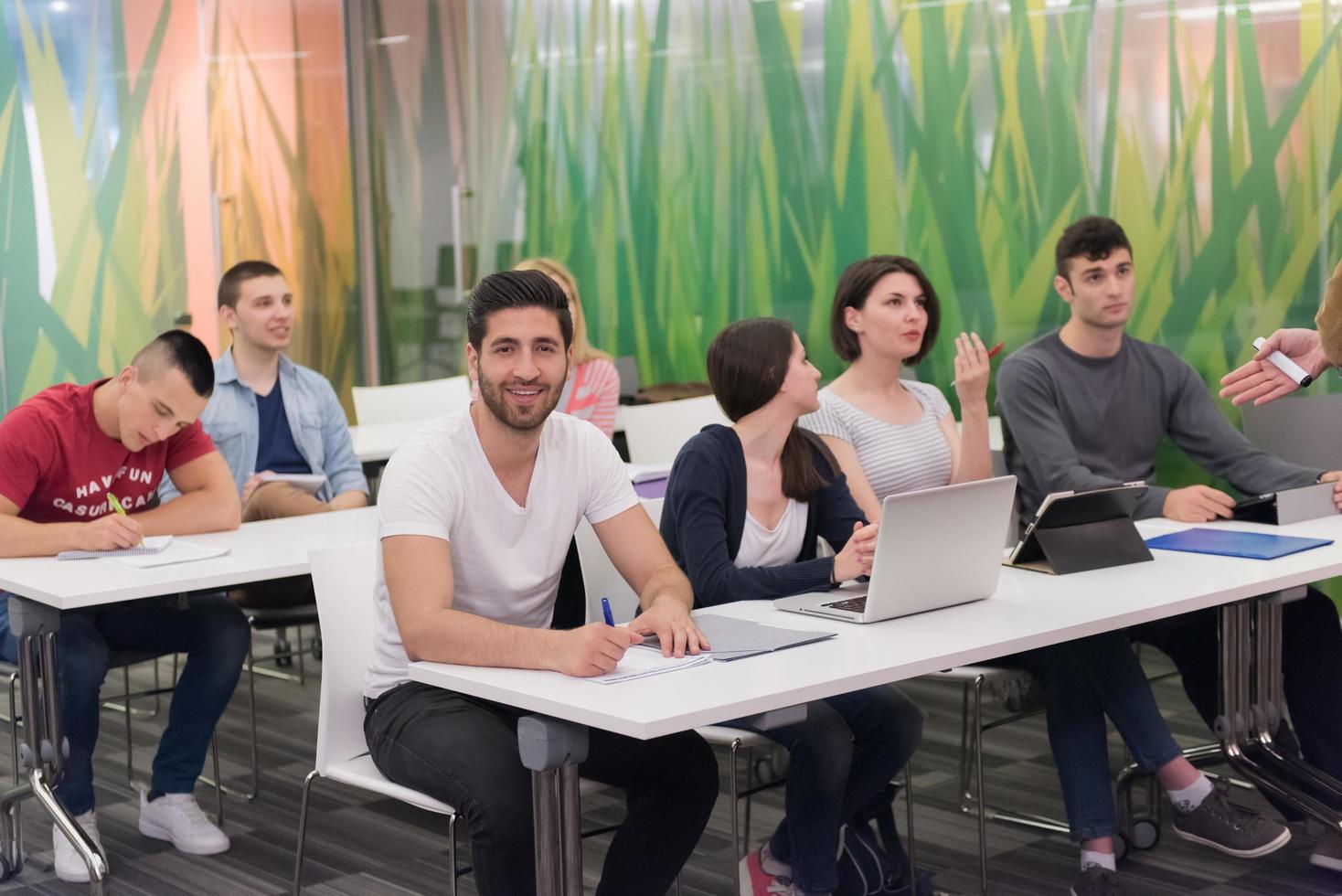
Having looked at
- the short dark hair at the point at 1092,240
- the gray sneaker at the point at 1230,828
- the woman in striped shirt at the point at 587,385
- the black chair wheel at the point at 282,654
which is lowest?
the black chair wheel at the point at 282,654

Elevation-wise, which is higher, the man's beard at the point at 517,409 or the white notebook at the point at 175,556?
the man's beard at the point at 517,409

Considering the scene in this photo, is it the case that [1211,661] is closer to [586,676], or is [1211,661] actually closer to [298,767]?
[586,676]

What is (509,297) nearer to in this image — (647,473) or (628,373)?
(647,473)

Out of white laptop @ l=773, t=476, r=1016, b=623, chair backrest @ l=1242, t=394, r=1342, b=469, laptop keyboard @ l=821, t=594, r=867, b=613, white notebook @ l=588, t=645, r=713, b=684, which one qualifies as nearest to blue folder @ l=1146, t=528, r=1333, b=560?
white laptop @ l=773, t=476, r=1016, b=623

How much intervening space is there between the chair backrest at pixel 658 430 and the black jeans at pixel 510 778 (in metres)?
2.28

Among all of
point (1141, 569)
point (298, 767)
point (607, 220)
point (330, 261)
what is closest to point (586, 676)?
point (1141, 569)

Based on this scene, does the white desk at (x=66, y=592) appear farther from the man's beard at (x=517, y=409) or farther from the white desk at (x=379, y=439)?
the white desk at (x=379, y=439)

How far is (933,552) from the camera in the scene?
8.33 feet

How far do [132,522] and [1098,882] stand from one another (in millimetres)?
2170

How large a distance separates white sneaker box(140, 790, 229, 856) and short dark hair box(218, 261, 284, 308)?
1572mm

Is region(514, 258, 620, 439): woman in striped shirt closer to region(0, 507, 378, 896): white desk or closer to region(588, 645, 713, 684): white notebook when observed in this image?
region(0, 507, 378, 896): white desk

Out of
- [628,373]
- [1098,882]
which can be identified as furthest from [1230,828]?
[628,373]

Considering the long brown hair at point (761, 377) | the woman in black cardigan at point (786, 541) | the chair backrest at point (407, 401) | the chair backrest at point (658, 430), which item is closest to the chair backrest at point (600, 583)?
the woman in black cardigan at point (786, 541)

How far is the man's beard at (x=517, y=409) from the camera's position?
2.60m
